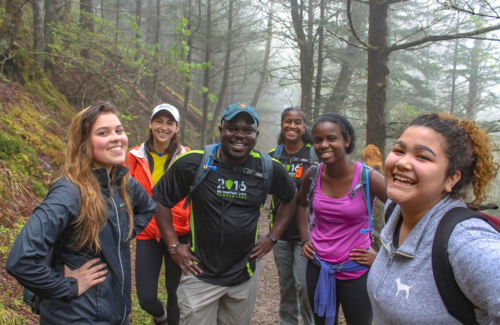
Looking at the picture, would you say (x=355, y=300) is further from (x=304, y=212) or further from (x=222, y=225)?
(x=222, y=225)

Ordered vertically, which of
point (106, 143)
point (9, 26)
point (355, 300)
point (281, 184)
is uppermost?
point (9, 26)

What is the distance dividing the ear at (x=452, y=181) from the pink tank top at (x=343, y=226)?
55.2 inches

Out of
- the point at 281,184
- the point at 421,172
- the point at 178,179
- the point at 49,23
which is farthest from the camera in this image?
the point at 49,23

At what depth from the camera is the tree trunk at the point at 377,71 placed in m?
6.20

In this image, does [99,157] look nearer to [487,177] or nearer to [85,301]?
[85,301]

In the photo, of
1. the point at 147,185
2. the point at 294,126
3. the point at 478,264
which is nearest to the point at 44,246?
the point at 147,185

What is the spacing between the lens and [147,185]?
400 cm

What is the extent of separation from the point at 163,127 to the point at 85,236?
2195 mm

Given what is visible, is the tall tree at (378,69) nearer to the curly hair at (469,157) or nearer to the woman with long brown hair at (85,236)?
the curly hair at (469,157)

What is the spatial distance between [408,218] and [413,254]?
0.81 ft

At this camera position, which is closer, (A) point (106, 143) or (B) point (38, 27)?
(A) point (106, 143)

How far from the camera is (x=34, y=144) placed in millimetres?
6133

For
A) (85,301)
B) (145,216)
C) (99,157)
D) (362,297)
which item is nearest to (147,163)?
(145,216)

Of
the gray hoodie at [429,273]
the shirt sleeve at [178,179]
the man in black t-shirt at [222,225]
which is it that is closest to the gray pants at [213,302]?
the man in black t-shirt at [222,225]
